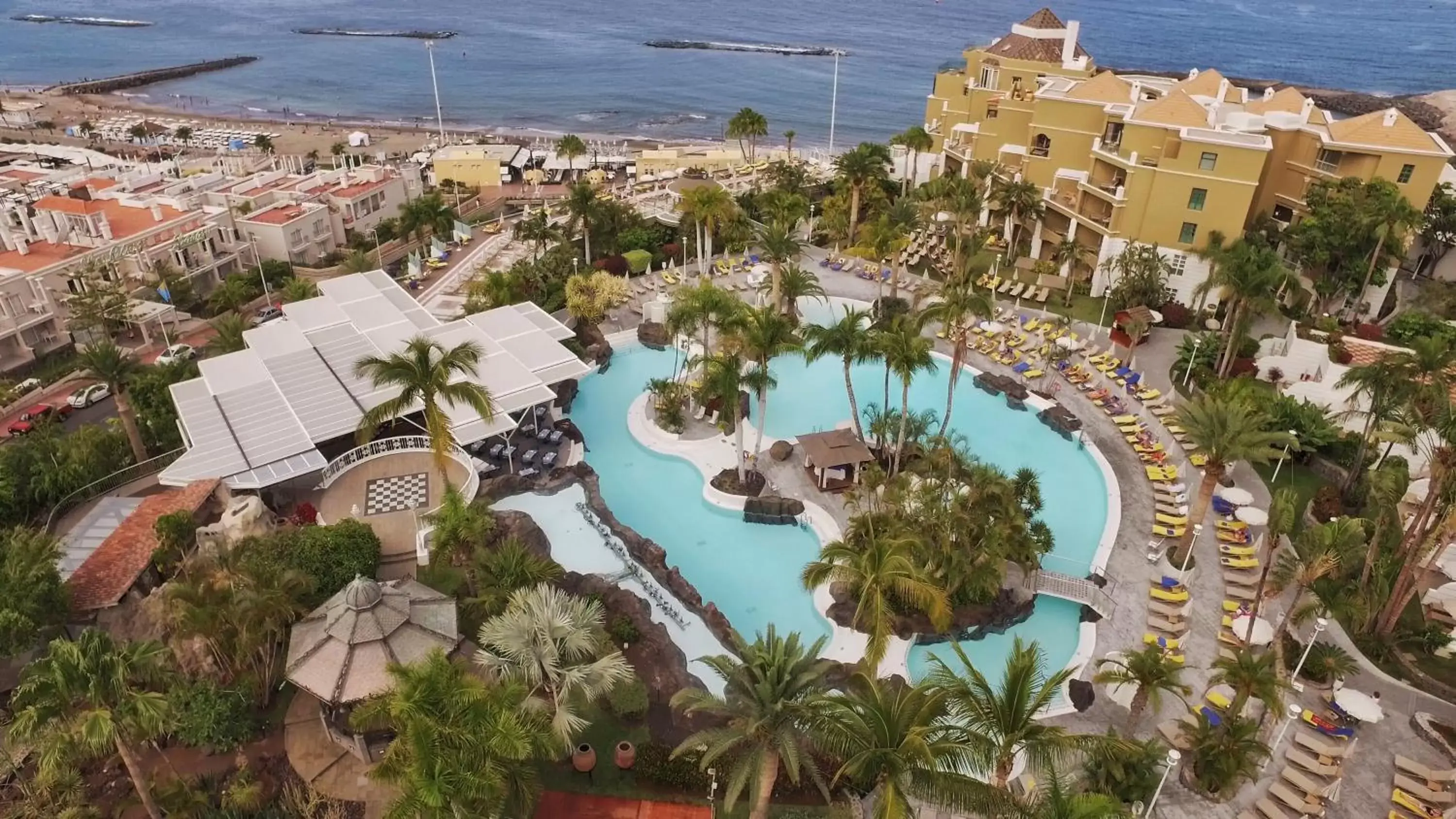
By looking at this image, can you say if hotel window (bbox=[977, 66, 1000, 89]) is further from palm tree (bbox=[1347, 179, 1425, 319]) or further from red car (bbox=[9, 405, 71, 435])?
red car (bbox=[9, 405, 71, 435])

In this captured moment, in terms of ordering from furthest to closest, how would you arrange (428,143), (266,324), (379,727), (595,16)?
1. (595,16)
2. (428,143)
3. (266,324)
4. (379,727)

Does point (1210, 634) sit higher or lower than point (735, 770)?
lower

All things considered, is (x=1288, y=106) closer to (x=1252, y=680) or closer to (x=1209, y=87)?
(x=1209, y=87)

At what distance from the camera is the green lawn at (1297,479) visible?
96.1 feet

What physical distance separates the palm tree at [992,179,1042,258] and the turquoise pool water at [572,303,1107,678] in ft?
43.0

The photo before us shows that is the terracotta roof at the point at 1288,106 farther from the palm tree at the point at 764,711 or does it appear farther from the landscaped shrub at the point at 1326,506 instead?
the palm tree at the point at 764,711

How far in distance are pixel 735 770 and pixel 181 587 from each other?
1382 centimetres

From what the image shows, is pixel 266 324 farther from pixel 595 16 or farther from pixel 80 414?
pixel 595 16

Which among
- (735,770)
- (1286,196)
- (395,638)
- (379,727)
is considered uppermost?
(1286,196)

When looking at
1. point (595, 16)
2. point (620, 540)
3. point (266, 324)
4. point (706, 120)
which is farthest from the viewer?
point (595, 16)

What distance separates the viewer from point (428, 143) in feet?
298

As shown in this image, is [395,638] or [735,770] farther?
[395,638]

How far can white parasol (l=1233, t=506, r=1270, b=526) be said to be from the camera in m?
26.2

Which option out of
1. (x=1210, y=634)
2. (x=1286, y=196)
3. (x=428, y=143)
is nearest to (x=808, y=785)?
(x=1210, y=634)
